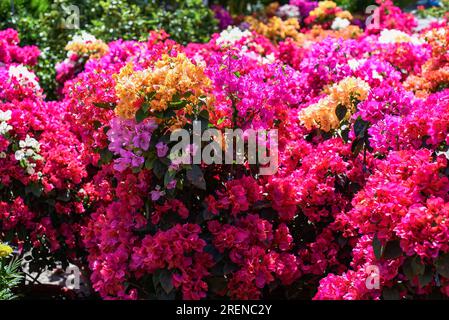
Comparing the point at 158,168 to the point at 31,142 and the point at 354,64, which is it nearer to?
the point at 31,142

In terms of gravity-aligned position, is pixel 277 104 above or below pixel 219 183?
above

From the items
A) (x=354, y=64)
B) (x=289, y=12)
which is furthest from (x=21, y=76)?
(x=289, y=12)

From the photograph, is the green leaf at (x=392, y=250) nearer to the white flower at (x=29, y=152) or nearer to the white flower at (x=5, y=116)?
the white flower at (x=29, y=152)

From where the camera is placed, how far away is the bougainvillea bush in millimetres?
2322

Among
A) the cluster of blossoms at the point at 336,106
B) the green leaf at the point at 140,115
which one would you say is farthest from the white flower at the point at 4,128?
the cluster of blossoms at the point at 336,106

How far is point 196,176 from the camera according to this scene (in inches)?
98.0

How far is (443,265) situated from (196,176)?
0.93 metres

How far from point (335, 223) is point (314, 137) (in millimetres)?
601

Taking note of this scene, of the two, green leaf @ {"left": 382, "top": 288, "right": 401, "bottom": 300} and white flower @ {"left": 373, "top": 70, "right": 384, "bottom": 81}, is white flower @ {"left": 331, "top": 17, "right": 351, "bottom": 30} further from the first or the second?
green leaf @ {"left": 382, "top": 288, "right": 401, "bottom": 300}

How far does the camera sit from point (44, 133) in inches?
133
